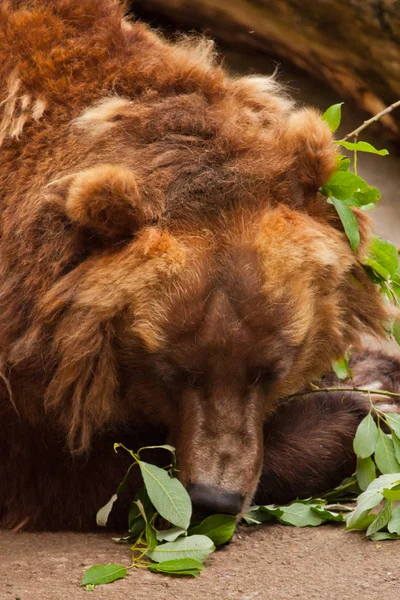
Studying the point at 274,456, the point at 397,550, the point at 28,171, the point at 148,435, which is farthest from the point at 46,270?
the point at 397,550

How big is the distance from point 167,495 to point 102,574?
469 mm

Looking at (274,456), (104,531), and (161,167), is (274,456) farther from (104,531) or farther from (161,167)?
(161,167)

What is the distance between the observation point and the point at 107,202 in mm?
3951

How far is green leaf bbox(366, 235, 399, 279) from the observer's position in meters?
4.54

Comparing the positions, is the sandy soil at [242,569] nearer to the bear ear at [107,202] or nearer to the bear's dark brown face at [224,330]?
the bear's dark brown face at [224,330]

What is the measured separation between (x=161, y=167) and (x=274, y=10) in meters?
3.38

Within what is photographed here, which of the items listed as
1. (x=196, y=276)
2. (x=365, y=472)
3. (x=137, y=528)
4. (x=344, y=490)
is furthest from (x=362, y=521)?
(x=196, y=276)

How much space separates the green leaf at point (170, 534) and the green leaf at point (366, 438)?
0.92 meters

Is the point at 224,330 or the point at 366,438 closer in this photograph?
the point at 224,330

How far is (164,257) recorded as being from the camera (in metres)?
3.99

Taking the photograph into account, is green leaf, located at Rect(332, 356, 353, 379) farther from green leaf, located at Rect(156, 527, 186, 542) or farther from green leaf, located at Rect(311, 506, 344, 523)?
green leaf, located at Rect(156, 527, 186, 542)

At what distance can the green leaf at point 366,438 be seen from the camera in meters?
4.45

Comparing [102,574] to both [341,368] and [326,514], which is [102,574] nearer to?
[326,514]

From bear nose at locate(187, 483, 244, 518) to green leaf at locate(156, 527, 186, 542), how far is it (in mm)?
118
